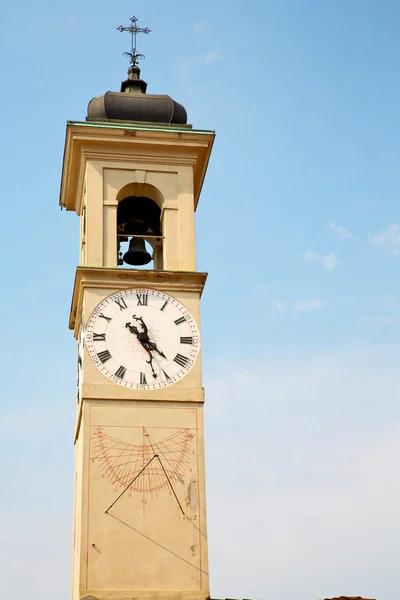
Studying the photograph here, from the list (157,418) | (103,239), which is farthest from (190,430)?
(103,239)

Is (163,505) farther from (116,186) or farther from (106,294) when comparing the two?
(116,186)

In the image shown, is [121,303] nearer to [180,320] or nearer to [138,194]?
[180,320]

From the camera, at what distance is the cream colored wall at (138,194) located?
2348 cm

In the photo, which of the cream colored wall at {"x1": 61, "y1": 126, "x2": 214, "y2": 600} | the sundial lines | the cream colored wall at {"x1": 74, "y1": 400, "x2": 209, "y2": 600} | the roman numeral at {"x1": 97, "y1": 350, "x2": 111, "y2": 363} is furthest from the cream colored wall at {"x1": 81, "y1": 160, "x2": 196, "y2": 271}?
the sundial lines

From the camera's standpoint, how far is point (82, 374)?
2256 centimetres

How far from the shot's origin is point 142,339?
74.0ft

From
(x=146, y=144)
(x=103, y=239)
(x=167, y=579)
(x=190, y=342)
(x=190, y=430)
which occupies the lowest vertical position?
(x=167, y=579)

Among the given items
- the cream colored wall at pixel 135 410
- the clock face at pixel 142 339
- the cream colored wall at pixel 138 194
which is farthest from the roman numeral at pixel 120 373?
the cream colored wall at pixel 138 194

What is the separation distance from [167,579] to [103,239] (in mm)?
6365

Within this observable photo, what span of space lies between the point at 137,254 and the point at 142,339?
2792 mm

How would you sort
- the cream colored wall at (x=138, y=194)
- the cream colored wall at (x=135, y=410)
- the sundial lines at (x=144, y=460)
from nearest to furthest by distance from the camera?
the cream colored wall at (x=135, y=410) → the sundial lines at (x=144, y=460) → the cream colored wall at (x=138, y=194)

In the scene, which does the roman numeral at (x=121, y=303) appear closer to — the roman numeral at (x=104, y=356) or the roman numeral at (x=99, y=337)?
the roman numeral at (x=99, y=337)

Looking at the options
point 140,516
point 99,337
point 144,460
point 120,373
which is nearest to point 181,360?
point 120,373

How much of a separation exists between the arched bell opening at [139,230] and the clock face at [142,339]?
1.87m
